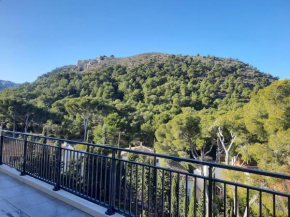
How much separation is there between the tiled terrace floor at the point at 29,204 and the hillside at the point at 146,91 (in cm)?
2423

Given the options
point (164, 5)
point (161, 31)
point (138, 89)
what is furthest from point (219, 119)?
point (138, 89)

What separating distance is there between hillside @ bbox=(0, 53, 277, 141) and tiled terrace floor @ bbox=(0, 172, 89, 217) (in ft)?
79.5

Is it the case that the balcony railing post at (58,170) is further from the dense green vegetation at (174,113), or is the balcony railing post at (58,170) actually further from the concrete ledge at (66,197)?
the dense green vegetation at (174,113)

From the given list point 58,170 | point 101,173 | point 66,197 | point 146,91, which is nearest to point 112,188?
point 101,173

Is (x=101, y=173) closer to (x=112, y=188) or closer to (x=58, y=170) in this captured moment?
(x=112, y=188)

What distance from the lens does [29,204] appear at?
2516 millimetres

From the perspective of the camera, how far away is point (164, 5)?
12586 millimetres

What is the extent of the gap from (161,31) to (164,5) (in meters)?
12.6

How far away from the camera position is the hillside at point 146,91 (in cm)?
3084

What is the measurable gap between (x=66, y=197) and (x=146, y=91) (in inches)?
1603

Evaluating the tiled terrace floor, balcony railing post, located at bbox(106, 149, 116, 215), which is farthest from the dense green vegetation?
the tiled terrace floor

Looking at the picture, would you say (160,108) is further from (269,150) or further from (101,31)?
(269,150)

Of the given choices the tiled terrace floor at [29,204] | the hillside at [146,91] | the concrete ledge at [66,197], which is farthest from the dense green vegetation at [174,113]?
the tiled terrace floor at [29,204]

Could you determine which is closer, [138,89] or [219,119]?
[219,119]
